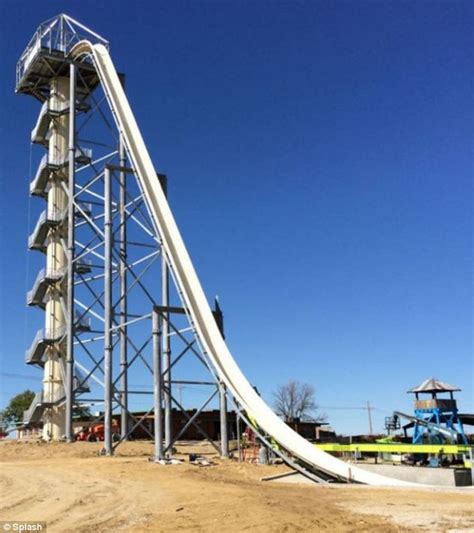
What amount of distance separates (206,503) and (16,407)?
80577 millimetres

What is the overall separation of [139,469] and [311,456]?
458cm

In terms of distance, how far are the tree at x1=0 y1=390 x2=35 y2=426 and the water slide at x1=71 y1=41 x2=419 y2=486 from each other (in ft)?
209

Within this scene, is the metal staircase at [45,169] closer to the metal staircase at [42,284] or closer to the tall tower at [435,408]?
the metal staircase at [42,284]

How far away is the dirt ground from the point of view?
988 centimetres

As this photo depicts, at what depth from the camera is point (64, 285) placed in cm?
3400

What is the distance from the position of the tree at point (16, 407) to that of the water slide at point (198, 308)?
209 feet

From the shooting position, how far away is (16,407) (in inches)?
3388

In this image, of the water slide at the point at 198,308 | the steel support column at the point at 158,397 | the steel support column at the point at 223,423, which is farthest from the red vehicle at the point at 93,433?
the steel support column at the point at 158,397

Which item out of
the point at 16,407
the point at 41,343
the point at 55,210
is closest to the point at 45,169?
the point at 55,210

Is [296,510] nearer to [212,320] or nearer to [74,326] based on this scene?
[212,320]

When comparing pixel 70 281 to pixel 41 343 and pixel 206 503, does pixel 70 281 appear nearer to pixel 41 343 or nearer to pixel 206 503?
pixel 41 343

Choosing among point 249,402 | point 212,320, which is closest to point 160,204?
point 212,320

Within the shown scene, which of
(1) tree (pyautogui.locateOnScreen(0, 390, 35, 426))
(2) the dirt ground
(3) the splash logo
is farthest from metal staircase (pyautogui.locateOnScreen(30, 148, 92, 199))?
(1) tree (pyautogui.locateOnScreen(0, 390, 35, 426))

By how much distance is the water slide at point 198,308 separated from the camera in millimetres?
16594
